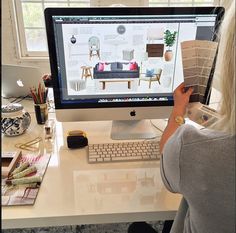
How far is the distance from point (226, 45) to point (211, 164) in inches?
9.4

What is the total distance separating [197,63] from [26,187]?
0.64 m

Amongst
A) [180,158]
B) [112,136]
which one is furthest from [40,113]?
[180,158]

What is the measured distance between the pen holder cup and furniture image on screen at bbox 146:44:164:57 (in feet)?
1.61

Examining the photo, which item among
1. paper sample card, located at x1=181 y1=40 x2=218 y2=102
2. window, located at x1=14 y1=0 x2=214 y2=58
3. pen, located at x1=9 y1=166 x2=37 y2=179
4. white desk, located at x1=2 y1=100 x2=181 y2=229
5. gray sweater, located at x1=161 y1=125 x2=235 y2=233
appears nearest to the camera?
gray sweater, located at x1=161 y1=125 x2=235 y2=233

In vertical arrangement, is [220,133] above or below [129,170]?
above

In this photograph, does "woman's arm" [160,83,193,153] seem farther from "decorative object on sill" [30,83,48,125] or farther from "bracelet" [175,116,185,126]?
"decorative object on sill" [30,83,48,125]

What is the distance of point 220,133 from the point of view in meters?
0.58

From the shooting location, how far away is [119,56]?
0.98 metres

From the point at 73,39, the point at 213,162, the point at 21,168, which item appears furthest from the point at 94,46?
the point at 213,162

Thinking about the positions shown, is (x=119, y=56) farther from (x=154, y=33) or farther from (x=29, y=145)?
(x=29, y=145)

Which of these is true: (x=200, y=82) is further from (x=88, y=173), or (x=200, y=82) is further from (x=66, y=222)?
(x=66, y=222)

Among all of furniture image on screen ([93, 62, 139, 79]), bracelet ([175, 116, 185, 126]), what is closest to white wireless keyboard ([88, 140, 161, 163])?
bracelet ([175, 116, 185, 126])

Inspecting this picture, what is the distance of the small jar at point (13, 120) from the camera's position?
1071mm

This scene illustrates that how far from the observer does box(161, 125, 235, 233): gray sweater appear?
0.56 metres
